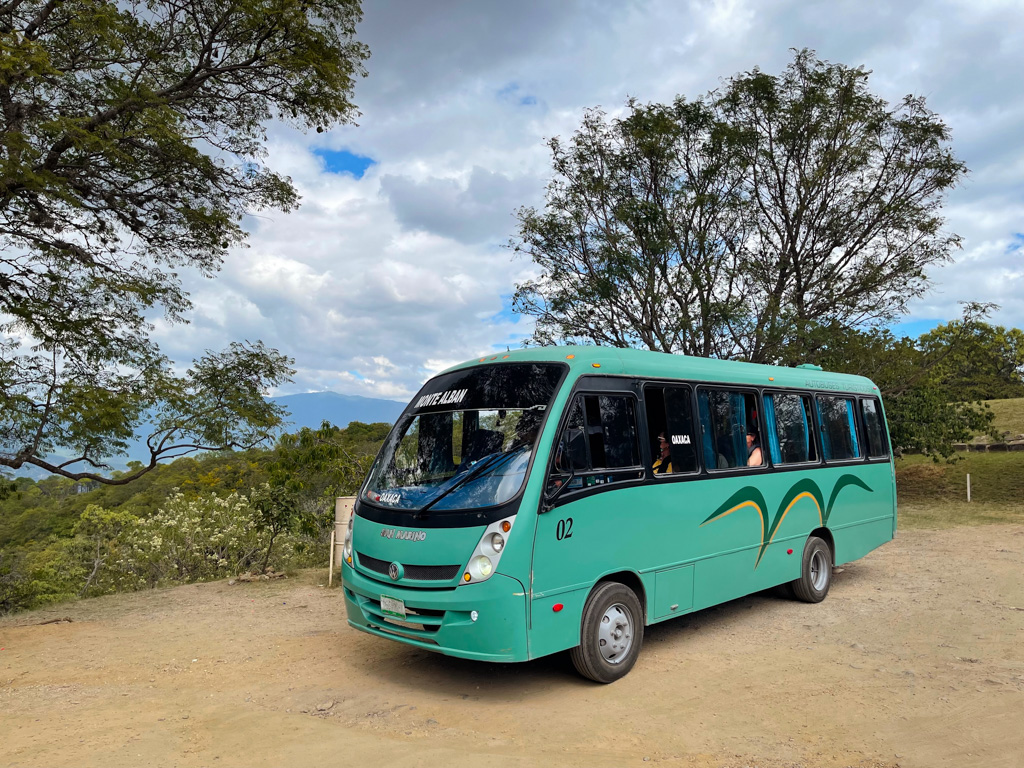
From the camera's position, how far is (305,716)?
529cm

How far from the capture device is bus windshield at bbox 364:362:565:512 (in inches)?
220

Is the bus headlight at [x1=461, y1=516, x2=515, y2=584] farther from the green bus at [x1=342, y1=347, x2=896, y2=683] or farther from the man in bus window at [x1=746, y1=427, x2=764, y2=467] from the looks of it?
the man in bus window at [x1=746, y1=427, x2=764, y2=467]

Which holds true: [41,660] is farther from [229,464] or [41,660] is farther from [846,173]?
[846,173]

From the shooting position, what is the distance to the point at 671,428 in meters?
6.87

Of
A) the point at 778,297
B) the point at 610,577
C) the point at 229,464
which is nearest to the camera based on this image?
the point at 610,577

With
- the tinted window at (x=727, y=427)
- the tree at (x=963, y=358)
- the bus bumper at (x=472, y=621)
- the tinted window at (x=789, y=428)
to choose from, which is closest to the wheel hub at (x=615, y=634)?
the bus bumper at (x=472, y=621)

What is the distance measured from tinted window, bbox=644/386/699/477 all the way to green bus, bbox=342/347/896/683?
0.02 metres

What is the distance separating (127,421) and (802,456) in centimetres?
816

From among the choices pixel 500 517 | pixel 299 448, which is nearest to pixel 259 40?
pixel 299 448

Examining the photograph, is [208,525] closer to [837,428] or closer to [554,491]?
[837,428]

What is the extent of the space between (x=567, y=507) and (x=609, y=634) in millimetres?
1211

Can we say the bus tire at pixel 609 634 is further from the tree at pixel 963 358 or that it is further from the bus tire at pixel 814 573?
the tree at pixel 963 358

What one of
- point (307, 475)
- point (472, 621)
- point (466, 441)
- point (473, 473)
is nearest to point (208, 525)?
point (307, 475)

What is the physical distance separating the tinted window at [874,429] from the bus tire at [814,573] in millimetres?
1935
